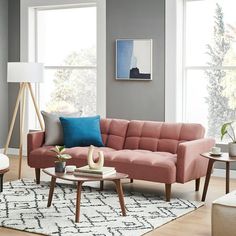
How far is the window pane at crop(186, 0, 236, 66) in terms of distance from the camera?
735cm

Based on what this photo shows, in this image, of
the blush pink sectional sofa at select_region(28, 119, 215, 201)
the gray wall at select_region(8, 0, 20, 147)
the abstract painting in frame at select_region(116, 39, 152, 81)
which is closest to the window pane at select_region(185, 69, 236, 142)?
the abstract painting in frame at select_region(116, 39, 152, 81)

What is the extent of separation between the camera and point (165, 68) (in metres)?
7.62

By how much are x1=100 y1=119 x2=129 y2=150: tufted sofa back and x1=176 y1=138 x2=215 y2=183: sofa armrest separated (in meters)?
1.03

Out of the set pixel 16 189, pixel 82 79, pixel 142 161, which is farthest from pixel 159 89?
pixel 16 189

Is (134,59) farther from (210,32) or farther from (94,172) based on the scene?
(94,172)

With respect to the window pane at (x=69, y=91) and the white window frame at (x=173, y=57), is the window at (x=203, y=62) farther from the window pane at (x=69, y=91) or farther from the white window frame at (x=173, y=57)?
the window pane at (x=69, y=91)

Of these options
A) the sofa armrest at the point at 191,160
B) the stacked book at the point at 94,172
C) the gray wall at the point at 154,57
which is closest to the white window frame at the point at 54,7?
the gray wall at the point at 154,57

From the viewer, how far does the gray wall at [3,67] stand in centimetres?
895

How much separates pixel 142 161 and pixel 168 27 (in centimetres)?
235

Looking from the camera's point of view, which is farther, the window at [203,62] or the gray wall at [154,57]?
the gray wall at [154,57]

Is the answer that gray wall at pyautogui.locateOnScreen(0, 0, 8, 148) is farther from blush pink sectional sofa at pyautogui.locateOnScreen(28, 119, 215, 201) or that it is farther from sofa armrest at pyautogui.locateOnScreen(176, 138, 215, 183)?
sofa armrest at pyautogui.locateOnScreen(176, 138, 215, 183)

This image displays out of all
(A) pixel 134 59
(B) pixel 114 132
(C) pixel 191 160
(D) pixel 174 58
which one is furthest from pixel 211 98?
(C) pixel 191 160

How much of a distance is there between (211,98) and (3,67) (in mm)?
3393

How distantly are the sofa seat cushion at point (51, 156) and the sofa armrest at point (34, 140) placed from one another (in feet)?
0.26
